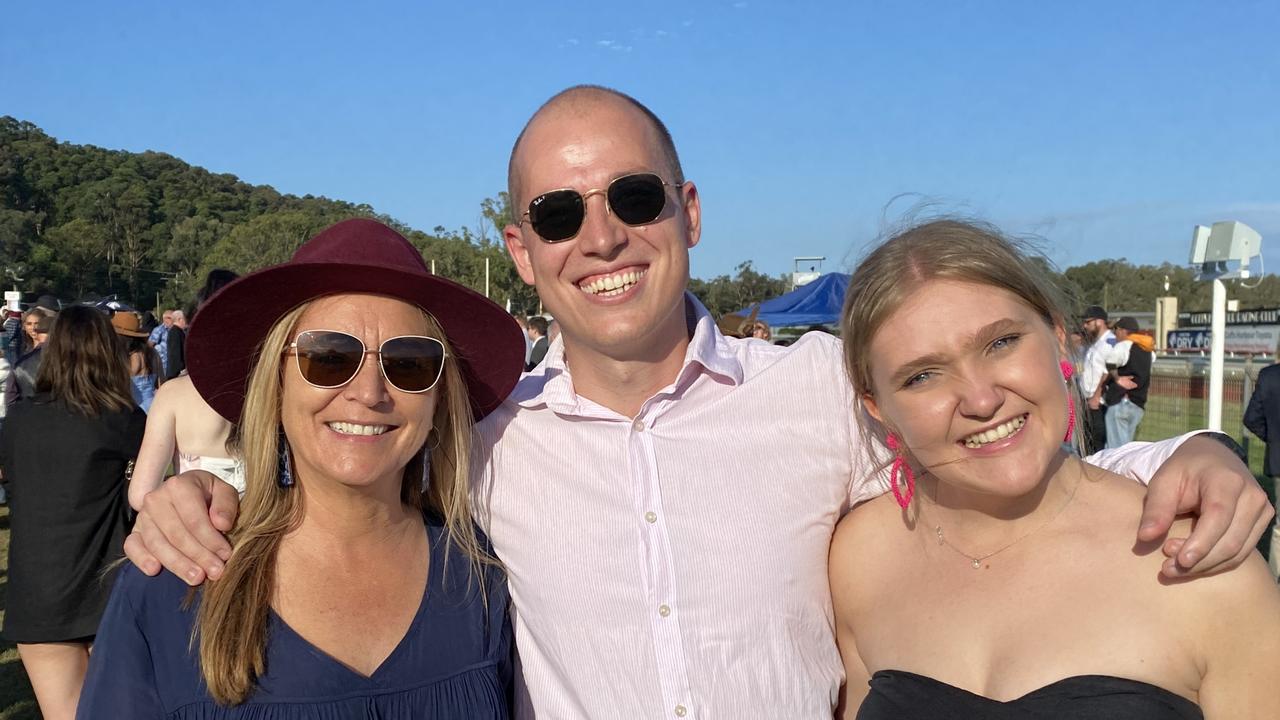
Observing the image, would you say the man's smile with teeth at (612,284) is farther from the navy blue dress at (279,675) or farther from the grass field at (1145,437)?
the grass field at (1145,437)

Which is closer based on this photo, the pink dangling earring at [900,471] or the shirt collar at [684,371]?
the pink dangling earring at [900,471]

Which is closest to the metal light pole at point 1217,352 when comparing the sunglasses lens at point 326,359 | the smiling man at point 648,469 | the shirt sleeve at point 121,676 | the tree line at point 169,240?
the smiling man at point 648,469

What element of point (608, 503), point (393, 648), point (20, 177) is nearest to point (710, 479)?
point (608, 503)

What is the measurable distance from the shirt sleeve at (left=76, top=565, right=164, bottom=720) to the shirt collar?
106 cm

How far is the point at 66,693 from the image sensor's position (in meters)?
4.36

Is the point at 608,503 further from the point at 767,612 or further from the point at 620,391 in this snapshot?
the point at 767,612

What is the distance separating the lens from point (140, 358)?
8016 millimetres

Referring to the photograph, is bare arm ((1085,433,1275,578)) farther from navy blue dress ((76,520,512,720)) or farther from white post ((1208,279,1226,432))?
white post ((1208,279,1226,432))

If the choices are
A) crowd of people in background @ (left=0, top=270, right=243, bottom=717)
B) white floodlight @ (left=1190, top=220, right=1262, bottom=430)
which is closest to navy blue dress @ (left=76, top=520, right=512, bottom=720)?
crowd of people in background @ (left=0, top=270, right=243, bottom=717)

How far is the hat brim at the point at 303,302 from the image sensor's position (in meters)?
2.02

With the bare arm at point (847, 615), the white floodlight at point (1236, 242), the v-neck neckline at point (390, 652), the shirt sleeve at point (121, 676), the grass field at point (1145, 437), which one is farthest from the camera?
the white floodlight at point (1236, 242)

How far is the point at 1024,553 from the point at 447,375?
1.43 m

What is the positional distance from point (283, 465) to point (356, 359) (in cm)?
34

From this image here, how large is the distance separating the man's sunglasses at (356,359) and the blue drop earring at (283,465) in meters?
0.21
